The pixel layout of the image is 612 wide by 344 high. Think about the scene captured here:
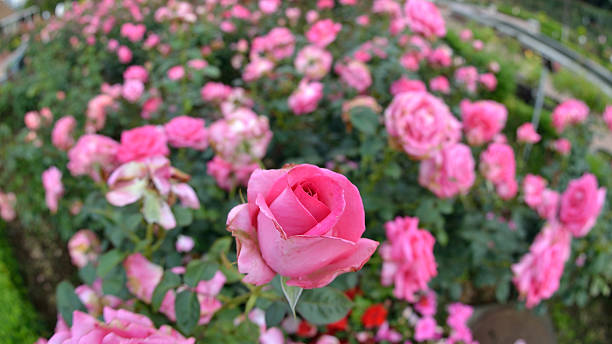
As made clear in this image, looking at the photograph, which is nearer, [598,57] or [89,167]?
[89,167]

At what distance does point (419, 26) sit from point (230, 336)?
155cm

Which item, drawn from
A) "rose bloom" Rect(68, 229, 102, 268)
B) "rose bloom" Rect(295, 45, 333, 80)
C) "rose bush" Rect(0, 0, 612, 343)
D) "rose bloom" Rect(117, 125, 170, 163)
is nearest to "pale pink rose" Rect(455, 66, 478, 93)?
Result: "rose bush" Rect(0, 0, 612, 343)

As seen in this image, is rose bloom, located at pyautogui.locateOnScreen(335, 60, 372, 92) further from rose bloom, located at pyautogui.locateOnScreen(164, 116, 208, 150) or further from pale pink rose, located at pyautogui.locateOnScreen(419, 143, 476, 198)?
rose bloom, located at pyautogui.locateOnScreen(164, 116, 208, 150)

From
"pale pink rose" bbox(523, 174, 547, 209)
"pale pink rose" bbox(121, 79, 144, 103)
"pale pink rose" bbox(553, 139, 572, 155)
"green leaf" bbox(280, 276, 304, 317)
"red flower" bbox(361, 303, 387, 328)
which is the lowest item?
"pale pink rose" bbox(553, 139, 572, 155)

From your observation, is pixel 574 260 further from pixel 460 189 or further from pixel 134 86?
pixel 134 86

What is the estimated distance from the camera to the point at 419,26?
68.6 inches

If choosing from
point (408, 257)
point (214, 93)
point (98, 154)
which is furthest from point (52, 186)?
point (408, 257)

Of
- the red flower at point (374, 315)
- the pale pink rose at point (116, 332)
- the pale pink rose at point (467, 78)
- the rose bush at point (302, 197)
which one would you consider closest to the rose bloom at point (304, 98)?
the rose bush at point (302, 197)

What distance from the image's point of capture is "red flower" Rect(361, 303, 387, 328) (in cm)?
146

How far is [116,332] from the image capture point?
0.50 m

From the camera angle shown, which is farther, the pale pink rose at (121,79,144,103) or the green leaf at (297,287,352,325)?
the pale pink rose at (121,79,144,103)

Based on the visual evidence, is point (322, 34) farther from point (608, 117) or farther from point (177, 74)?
point (608, 117)

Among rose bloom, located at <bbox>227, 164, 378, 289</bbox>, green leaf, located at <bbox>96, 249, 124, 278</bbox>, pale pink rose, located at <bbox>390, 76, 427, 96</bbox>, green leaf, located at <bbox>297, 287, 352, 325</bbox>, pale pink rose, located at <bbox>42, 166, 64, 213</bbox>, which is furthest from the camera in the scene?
pale pink rose, located at <bbox>390, 76, 427, 96</bbox>

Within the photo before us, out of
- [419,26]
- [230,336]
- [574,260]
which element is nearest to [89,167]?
[230,336]
